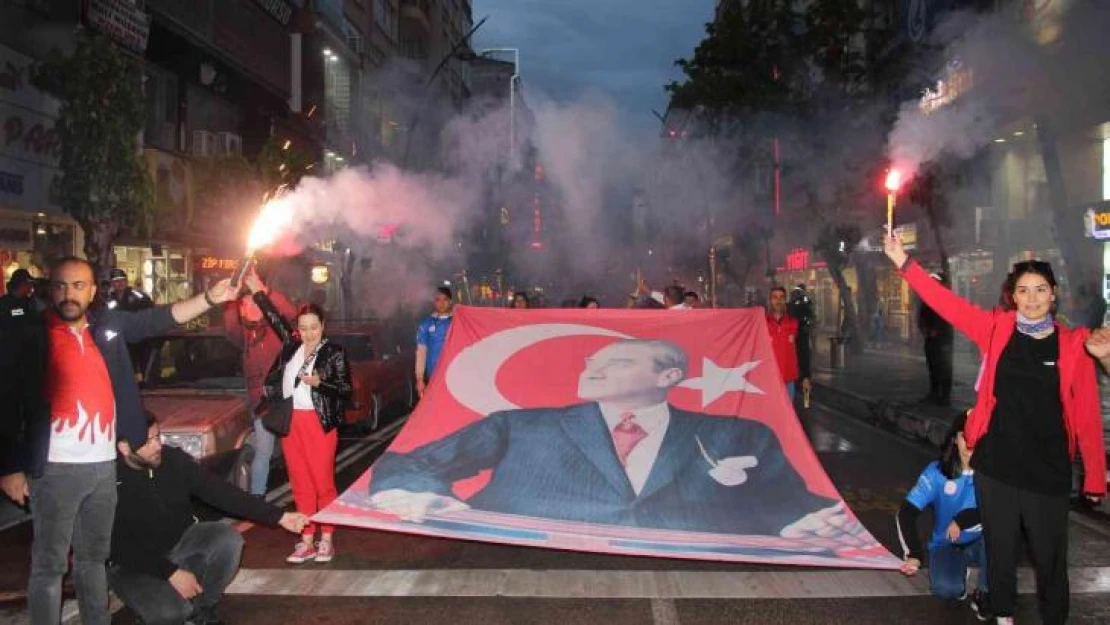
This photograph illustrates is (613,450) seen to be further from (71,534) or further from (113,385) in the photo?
(71,534)

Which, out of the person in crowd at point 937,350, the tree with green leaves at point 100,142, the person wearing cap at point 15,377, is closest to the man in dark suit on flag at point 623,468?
the person wearing cap at point 15,377

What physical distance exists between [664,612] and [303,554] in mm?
2236

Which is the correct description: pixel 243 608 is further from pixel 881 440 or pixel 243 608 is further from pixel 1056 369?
pixel 881 440

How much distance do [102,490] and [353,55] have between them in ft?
101

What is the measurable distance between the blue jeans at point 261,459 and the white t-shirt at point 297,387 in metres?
0.95

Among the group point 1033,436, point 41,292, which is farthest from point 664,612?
point 41,292

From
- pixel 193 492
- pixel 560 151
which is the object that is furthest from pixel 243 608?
pixel 560 151

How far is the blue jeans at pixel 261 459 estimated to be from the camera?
612 cm

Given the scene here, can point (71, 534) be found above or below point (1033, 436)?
below

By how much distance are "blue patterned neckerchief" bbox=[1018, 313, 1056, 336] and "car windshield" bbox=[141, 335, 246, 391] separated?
6152 mm

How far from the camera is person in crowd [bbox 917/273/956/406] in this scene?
11484 millimetres

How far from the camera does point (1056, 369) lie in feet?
11.8

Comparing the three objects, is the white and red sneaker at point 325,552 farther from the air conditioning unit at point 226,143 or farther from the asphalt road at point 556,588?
the air conditioning unit at point 226,143

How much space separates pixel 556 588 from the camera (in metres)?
4.77
